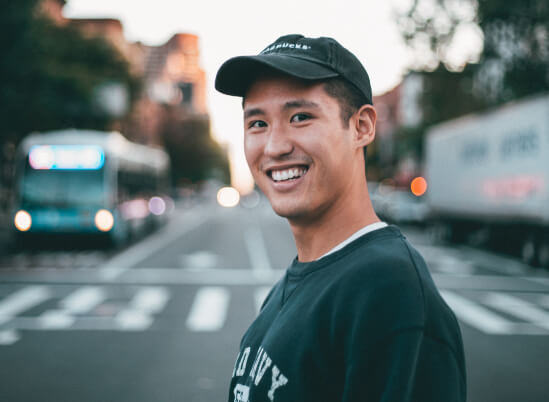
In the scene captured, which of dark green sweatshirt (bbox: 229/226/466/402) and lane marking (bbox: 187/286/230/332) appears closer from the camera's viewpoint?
dark green sweatshirt (bbox: 229/226/466/402)

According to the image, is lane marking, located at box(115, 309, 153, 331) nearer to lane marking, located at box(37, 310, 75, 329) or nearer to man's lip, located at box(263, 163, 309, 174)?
lane marking, located at box(37, 310, 75, 329)

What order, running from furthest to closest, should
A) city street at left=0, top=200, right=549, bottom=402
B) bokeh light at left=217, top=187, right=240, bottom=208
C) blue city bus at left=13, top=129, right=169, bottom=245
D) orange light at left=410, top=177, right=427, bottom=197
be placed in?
bokeh light at left=217, top=187, right=240, bottom=208
orange light at left=410, top=177, right=427, bottom=197
blue city bus at left=13, top=129, right=169, bottom=245
city street at left=0, top=200, right=549, bottom=402

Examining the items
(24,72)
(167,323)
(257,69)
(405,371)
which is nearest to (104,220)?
(24,72)

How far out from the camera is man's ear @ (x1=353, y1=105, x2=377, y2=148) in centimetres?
158

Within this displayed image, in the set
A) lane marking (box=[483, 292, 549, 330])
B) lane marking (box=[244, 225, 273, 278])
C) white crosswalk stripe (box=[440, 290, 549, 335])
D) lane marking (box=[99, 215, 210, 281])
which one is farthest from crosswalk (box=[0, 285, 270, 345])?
lane marking (box=[483, 292, 549, 330])

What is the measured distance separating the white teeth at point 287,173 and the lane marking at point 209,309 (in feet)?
20.7

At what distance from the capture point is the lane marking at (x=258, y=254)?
1369cm

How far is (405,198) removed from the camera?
3003 centimetres

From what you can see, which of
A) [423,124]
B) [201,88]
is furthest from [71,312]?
[201,88]

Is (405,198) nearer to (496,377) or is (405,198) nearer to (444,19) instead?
(444,19)

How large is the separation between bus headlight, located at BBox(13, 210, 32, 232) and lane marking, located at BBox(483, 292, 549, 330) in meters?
12.1

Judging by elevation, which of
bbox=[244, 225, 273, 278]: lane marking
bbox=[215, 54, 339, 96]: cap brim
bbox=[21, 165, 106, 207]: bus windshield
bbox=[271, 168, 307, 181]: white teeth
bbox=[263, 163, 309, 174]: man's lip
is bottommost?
bbox=[244, 225, 273, 278]: lane marking

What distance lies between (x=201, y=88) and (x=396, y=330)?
172 m

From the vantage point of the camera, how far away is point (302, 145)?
154 centimetres
